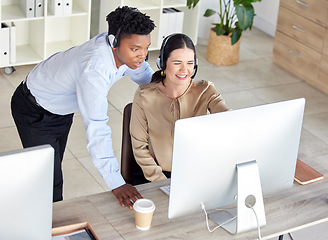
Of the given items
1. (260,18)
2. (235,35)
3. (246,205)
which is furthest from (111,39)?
(260,18)

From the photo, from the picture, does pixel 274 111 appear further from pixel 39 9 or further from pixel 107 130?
pixel 39 9

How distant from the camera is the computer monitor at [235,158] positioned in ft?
7.02

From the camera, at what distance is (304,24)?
550cm

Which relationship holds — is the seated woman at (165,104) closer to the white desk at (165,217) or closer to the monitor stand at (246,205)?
the white desk at (165,217)

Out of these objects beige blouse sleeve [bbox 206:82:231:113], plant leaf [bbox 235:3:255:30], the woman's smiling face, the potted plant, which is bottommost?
the potted plant

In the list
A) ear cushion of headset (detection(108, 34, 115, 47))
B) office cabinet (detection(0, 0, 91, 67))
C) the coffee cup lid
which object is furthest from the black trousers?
office cabinet (detection(0, 0, 91, 67))

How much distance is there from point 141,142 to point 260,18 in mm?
4368

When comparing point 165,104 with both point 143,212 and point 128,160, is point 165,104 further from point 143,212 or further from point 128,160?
point 143,212

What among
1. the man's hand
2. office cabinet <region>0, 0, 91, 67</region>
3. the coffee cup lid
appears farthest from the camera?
office cabinet <region>0, 0, 91, 67</region>

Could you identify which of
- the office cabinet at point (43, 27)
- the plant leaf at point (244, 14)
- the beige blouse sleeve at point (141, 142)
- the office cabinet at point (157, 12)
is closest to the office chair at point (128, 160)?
the beige blouse sleeve at point (141, 142)

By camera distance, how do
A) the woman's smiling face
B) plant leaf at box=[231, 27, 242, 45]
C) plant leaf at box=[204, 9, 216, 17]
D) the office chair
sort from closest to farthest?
the woman's smiling face, the office chair, plant leaf at box=[231, 27, 242, 45], plant leaf at box=[204, 9, 216, 17]

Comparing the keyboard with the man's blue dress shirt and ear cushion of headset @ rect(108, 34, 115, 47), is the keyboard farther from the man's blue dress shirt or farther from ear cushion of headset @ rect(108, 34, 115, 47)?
ear cushion of headset @ rect(108, 34, 115, 47)

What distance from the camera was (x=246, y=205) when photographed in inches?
94.7

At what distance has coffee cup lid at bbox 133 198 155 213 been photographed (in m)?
2.25
